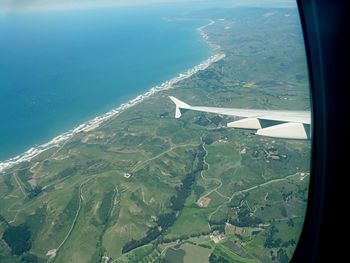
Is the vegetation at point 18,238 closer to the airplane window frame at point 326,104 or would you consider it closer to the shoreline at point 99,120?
the shoreline at point 99,120

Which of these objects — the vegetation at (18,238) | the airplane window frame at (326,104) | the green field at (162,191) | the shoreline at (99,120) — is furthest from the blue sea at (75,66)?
the airplane window frame at (326,104)

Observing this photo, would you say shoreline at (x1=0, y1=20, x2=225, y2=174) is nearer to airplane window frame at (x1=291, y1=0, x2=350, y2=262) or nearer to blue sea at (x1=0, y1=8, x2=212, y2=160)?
blue sea at (x1=0, y1=8, x2=212, y2=160)

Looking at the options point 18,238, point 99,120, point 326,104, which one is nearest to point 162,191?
point 18,238

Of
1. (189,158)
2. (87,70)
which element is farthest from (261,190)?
(87,70)

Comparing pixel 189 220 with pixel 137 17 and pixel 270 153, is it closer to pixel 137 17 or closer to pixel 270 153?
pixel 270 153

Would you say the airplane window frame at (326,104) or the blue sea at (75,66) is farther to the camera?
the blue sea at (75,66)

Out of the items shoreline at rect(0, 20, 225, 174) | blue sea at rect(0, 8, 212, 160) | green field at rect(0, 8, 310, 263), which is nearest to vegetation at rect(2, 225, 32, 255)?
green field at rect(0, 8, 310, 263)
